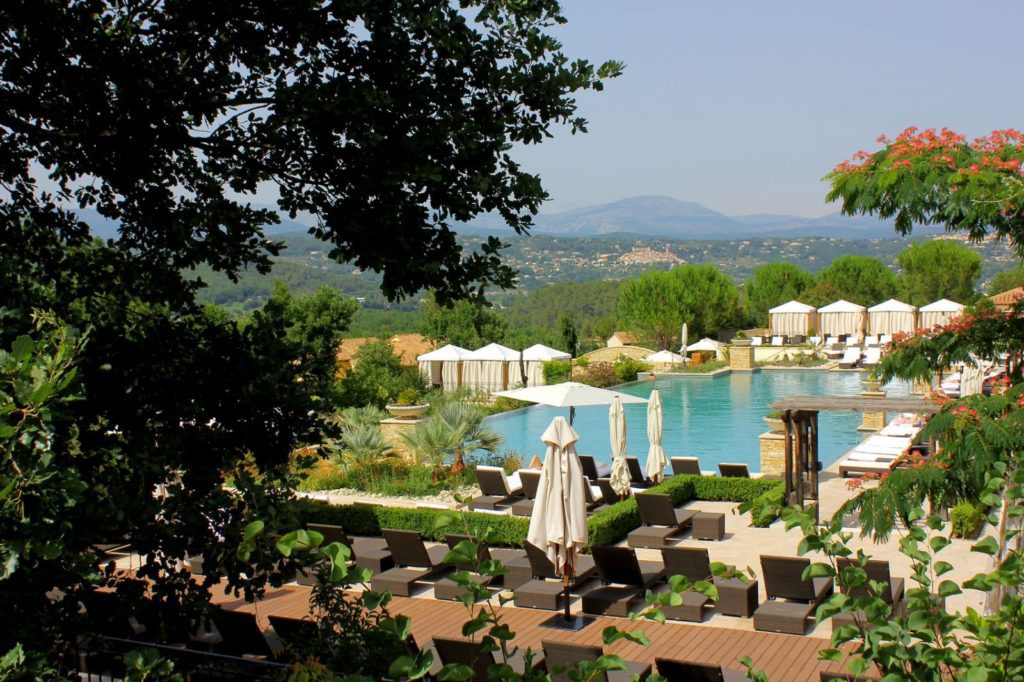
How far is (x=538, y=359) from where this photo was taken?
3195 cm

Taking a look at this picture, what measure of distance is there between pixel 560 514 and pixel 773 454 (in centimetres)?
848

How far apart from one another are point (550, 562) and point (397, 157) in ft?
21.5

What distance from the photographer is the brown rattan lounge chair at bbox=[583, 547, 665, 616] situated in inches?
375

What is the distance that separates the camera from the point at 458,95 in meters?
5.04

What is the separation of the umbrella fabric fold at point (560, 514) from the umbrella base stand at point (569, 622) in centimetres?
46

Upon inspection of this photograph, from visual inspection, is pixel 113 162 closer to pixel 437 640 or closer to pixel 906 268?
pixel 437 640

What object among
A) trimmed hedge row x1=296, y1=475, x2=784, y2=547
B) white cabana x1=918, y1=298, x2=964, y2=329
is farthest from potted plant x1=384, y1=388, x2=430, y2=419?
white cabana x1=918, y1=298, x2=964, y2=329

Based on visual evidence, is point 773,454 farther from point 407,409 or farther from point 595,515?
point 407,409

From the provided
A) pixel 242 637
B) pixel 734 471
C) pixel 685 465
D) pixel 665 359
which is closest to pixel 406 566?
pixel 242 637

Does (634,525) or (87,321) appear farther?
(634,525)

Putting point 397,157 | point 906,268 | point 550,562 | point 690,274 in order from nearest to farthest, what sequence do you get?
point 397,157
point 550,562
point 690,274
point 906,268

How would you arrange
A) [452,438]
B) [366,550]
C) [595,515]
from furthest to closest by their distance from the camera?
[452,438] → [595,515] → [366,550]

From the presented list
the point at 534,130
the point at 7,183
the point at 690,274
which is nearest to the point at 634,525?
the point at 534,130

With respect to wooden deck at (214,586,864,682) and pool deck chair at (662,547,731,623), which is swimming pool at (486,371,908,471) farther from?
wooden deck at (214,586,864,682)
